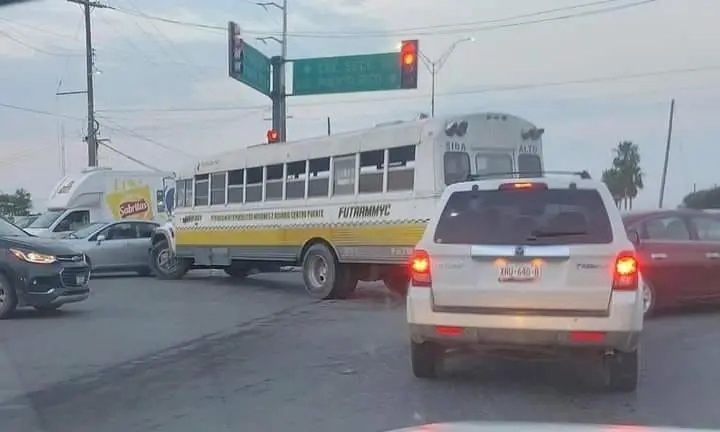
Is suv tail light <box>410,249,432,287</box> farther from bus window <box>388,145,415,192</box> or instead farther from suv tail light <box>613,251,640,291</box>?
bus window <box>388,145,415,192</box>

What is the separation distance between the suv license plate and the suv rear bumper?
0.94 feet

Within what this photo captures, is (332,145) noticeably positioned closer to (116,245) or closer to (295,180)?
(295,180)

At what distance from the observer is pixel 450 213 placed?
789cm

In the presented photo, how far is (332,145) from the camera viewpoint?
648 inches

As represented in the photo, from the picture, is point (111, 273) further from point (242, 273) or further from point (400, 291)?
point (400, 291)

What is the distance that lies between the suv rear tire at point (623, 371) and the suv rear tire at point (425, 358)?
4.93 feet

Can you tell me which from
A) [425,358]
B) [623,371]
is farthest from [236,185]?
[623,371]

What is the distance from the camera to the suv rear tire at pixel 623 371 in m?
7.57

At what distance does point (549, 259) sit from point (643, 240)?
18.7 ft

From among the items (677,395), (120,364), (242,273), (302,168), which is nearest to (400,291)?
(302,168)

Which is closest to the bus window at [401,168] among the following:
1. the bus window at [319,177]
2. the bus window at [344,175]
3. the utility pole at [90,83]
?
the bus window at [344,175]

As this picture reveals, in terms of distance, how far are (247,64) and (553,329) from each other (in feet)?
75.0

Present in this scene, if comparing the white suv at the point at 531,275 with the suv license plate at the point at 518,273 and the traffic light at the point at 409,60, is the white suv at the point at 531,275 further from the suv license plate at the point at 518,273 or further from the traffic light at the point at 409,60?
the traffic light at the point at 409,60

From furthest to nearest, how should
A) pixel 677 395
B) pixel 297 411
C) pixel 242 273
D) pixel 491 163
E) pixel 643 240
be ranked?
pixel 242 273 → pixel 491 163 → pixel 643 240 → pixel 677 395 → pixel 297 411
